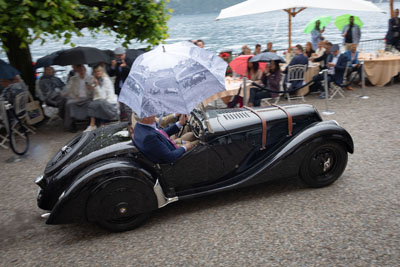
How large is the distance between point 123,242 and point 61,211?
0.76 metres

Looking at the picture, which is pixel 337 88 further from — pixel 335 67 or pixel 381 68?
pixel 381 68

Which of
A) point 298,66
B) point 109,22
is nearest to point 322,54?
point 298,66

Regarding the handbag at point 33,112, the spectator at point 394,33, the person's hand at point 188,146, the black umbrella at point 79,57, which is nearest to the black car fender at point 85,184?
the person's hand at point 188,146

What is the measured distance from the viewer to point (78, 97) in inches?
311

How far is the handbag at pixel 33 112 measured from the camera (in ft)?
26.5

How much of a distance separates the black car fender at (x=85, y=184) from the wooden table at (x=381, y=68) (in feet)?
28.9

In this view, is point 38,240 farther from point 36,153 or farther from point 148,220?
→ point 36,153

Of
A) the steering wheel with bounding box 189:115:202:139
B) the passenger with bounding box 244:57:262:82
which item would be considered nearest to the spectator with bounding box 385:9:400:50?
the passenger with bounding box 244:57:262:82

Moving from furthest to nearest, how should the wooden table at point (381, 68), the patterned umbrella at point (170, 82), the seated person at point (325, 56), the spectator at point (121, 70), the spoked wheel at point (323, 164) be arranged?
the seated person at point (325, 56) < the wooden table at point (381, 68) < the spectator at point (121, 70) < the spoked wheel at point (323, 164) < the patterned umbrella at point (170, 82)

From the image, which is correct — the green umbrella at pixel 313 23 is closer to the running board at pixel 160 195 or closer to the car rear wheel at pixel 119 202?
the running board at pixel 160 195

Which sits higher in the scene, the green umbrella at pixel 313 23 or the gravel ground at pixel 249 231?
the green umbrella at pixel 313 23

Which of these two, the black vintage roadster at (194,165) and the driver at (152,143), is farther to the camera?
the driver at (152,143)

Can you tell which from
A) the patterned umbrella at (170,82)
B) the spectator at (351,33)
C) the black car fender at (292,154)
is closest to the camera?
the patterned umbrella at (170,82)

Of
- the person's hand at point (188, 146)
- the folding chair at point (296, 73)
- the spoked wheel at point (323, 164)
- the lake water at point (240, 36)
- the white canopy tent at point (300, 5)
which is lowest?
the lake water at point (240, 36)
